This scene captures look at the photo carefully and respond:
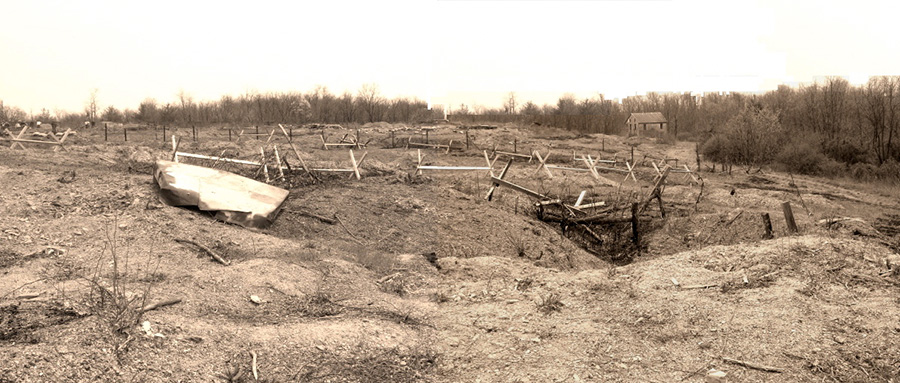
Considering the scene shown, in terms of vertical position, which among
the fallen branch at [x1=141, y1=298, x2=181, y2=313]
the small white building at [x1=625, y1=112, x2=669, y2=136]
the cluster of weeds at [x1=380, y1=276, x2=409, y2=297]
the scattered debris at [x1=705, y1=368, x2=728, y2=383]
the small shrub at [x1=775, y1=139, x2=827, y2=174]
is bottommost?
the scattered debris at [x1=705, y1=368, x2=728, y2=383]

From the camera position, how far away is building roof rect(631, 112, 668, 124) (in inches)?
1832

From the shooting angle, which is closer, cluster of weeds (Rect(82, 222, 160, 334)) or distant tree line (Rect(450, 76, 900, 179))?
cluster of weeds (Rect(82, 222, 160, 334))

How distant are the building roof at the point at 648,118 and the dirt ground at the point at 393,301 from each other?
38289mm

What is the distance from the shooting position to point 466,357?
4.68 m

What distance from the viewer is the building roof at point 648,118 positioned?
1832 inches

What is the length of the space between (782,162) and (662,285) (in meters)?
24.4

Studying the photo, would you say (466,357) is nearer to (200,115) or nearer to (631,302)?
(631,302)

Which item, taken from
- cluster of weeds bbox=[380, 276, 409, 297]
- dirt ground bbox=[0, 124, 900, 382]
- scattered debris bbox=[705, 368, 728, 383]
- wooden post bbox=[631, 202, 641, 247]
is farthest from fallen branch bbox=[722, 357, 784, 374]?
wooden post bbox=[631, 202, 641, 247]

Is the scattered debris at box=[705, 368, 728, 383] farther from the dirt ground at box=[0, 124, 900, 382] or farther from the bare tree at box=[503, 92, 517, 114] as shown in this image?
the bare tree at box=[503, 92, 517, 114]

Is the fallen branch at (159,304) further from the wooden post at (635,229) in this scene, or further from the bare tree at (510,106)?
the bare tree at (510,106)

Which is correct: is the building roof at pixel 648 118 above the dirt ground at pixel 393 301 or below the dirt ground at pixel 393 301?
above

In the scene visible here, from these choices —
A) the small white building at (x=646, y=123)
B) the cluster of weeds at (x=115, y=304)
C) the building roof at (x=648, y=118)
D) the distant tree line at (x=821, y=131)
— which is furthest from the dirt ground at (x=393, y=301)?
the building roof at (x=648, y=118)

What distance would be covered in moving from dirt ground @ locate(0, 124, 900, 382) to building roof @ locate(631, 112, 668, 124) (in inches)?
1507

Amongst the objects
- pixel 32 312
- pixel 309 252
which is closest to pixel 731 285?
pixel 309 252
